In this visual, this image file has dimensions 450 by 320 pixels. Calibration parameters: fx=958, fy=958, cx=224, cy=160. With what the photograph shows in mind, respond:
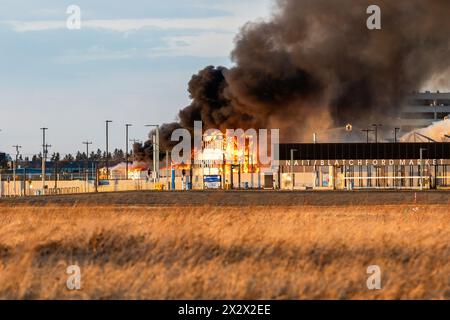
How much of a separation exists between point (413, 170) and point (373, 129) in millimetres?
39884

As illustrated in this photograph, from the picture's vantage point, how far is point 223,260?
66.6 ft

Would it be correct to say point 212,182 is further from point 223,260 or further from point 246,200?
point 223,260

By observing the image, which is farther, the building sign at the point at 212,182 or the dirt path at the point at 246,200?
the building sign at the point at 212,182

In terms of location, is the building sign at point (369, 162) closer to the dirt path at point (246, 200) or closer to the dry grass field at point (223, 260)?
the dirt path at point (246, 200)

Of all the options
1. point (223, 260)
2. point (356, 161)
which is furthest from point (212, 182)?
point (223, 260)

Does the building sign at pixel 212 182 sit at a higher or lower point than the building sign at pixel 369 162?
lower

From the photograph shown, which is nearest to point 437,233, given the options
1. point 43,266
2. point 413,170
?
point 43,266

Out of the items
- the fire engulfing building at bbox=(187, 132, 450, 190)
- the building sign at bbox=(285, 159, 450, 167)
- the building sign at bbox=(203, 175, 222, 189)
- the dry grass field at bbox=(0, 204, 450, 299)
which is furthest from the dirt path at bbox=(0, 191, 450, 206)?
the building sign at bbox=(285, 159, 450, 167)

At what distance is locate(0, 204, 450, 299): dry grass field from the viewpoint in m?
16.4

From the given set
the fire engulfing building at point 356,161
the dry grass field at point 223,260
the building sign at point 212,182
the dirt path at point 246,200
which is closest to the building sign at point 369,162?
the fire engulfing building at point 356,161

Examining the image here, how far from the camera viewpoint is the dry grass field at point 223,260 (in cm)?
1639

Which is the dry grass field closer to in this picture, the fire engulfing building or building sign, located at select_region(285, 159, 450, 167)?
the fire engulfing building

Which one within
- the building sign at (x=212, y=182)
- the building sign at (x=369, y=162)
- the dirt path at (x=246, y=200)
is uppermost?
the building sign at (x=369, y=162)

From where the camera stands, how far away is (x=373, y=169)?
12188 centimetres
